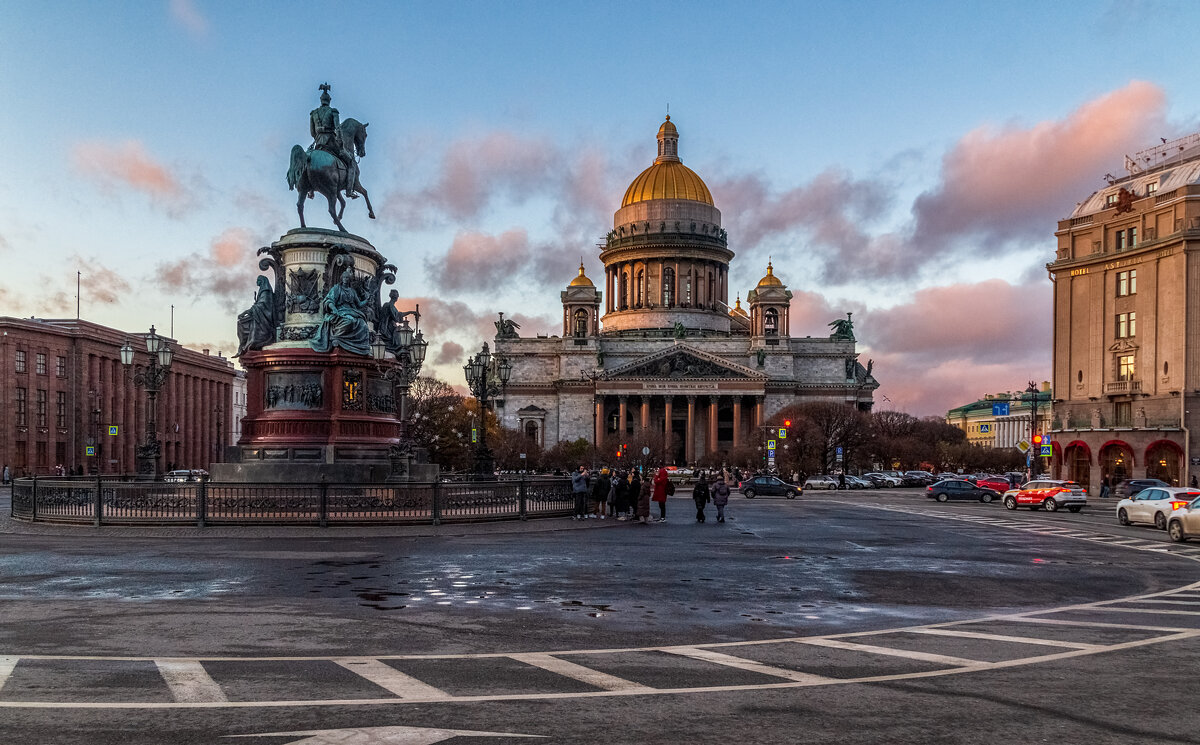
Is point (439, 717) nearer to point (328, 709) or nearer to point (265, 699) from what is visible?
point (328, 709)

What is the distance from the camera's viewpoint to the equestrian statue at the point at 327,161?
1478 inches

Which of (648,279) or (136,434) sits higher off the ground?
(648,279)

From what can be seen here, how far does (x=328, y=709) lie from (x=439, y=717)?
36.6 inches

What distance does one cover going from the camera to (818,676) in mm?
10406

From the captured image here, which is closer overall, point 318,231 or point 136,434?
point 318,231

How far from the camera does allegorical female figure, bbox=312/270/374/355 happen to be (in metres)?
34.7

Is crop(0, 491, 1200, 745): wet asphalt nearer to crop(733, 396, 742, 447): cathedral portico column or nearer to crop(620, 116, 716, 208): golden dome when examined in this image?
crop(733, 396, 742, 447): cathedral portico column

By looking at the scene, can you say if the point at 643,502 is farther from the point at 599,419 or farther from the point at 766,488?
the point at 599,419

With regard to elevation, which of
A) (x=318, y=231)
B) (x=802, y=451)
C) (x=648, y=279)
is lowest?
(x=802, y=451)

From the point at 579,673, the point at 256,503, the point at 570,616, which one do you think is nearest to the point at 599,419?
the point at 256,503

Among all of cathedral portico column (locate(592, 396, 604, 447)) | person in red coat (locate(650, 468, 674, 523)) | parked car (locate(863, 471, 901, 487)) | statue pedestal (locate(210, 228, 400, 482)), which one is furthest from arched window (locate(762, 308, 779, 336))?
statue pedestal (locate(210, 228, 400, 482))

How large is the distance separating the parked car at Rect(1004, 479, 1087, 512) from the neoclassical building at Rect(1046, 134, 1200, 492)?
18735mm

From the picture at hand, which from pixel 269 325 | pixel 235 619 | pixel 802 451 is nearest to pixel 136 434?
pixel 802 451

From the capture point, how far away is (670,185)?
147500mm
